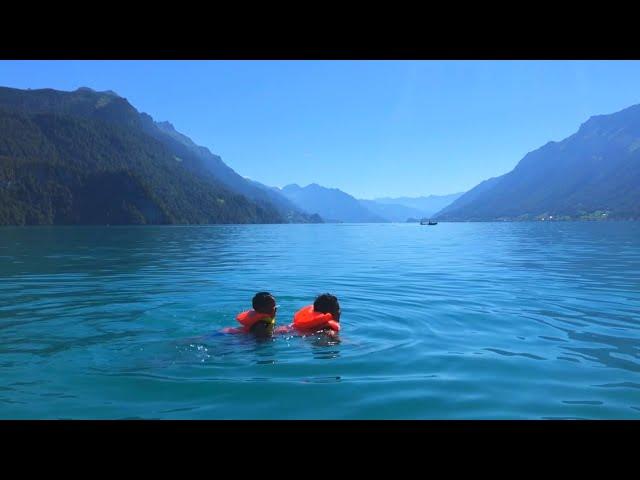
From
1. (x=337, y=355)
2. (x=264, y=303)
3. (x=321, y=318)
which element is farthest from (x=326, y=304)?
(x=337, y=355)

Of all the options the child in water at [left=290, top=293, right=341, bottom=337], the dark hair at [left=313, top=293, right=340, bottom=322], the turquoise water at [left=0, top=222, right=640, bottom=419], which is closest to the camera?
the turquoise water at [left=0, top=222, right=640, bottom=419]

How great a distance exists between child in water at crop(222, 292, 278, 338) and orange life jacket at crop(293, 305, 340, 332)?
0.63 metres

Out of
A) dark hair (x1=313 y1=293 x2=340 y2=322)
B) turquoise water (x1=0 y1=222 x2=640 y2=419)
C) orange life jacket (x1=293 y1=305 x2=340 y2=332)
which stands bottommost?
turquoise water (x1=0 y1=222 x2=640 y2=419)

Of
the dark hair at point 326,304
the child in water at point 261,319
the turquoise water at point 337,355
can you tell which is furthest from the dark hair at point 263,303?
the dark hair at point 326,304

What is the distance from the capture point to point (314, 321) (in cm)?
939

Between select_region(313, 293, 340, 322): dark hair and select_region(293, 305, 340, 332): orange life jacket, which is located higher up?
select_region(313, 293, 340, 322): dark hair

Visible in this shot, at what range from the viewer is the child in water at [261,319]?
30.8 ft

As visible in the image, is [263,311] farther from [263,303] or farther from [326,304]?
[326,304]

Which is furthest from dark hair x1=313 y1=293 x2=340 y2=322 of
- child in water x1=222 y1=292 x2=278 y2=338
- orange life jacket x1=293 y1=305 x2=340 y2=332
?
child in water x1=222 y1=292 x2=278 y2=338

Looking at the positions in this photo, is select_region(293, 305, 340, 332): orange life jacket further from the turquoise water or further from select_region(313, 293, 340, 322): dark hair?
the turquoise water

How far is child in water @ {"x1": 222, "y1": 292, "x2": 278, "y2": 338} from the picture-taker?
9375mm

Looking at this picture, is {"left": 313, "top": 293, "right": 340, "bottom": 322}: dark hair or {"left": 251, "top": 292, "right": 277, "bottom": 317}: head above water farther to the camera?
{"left": 313, "top": 293, "right": 340, "bottom": 322}: dark hair
